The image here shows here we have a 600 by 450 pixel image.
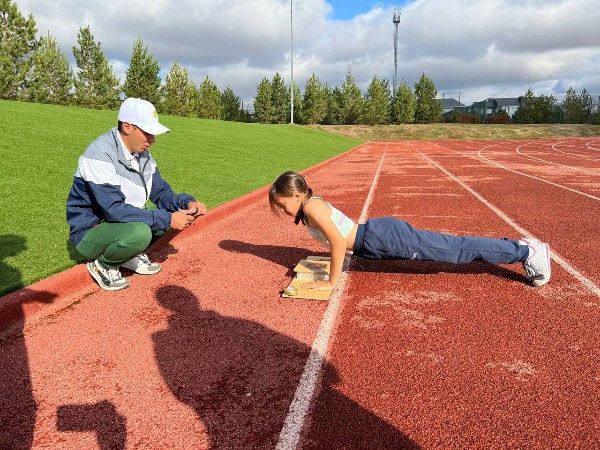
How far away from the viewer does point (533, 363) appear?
307cm

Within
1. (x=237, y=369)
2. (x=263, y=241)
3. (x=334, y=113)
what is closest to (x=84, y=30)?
(x=334, y=113)

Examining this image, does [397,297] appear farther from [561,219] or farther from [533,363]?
[561,219]

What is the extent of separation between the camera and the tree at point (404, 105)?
69.7m

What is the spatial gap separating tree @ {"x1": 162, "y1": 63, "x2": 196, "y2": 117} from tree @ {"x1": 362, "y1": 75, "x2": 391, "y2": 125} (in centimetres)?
2695

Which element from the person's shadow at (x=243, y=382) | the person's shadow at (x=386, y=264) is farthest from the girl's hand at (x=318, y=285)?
the person's shadow at (x=386, y=264)

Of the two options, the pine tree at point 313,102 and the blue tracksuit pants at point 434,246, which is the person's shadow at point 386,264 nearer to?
the blue tracksuit pants at point 434,246

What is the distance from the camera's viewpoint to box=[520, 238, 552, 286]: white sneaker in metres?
4.39

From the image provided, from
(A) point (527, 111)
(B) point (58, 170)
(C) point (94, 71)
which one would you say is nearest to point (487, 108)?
(A) point (527, 111)

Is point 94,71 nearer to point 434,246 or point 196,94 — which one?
point 196,94

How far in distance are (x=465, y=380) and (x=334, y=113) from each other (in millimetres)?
68671

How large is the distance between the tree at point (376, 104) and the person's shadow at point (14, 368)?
217ft

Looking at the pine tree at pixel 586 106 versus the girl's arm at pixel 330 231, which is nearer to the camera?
the girl's arm at pixel 330 231

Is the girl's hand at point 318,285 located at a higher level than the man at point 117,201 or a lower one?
lower

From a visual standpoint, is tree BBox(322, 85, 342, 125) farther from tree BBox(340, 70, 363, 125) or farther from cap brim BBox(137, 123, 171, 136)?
cap brim BBox(137, 123, 171, 136)
